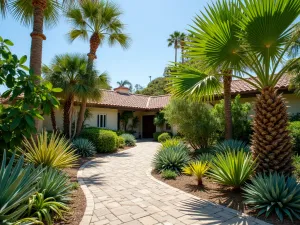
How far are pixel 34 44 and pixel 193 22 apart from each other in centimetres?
584

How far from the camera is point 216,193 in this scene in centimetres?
598

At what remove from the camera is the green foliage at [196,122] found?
37.7 feet

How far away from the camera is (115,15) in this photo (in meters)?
14.8

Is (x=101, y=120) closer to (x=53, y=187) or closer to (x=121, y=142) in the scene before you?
(x=121, y=142)

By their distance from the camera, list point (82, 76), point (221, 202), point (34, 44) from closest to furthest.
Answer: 1. point (221, 202)
2. point (34, 44)
3. point (82, 76)

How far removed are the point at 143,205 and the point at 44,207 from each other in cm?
224

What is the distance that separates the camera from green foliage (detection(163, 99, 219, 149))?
37.7 ft

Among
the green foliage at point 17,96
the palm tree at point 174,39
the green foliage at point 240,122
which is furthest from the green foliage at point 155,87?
the green foliage at point 17,96

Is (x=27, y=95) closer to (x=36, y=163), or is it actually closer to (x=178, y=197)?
(x=36, y=163)

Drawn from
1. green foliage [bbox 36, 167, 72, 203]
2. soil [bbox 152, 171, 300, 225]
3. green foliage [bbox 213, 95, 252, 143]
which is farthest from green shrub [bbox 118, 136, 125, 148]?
green foliage [bbox 36, 167, 72, 203]

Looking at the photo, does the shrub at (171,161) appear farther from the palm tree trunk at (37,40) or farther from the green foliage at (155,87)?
the green foliage at (155,87)

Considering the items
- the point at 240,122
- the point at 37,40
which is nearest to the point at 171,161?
the point at 240,122

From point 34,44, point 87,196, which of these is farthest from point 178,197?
point 34,44

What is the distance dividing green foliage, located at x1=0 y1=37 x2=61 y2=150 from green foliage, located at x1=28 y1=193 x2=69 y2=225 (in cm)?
122
